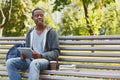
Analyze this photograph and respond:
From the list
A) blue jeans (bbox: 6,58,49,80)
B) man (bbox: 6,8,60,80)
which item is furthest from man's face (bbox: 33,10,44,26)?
blue jeans (bbox: 6,58,49,80)

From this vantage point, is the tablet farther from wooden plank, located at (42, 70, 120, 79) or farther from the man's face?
the man's face

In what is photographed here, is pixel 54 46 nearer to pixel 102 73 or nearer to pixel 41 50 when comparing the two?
pixel 41 50

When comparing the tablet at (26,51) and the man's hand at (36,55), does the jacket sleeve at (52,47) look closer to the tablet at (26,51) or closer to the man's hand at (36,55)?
the man's hand at (36,55)

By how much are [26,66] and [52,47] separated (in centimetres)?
52

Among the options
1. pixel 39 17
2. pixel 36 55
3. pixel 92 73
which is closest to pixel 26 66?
pixel 36 55

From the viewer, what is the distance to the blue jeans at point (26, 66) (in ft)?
18.2

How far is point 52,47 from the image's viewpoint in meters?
6.00

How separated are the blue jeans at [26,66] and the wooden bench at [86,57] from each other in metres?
0.12

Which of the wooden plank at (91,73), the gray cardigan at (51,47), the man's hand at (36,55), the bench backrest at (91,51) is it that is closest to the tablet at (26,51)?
the man's hand at (36,55)

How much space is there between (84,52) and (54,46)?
542mm

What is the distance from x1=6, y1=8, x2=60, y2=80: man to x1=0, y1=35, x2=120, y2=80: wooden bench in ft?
Result: 0.53

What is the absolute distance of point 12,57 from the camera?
20.4 feet

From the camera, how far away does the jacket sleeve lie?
591cm

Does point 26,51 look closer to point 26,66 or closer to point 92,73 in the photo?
point 26,66
